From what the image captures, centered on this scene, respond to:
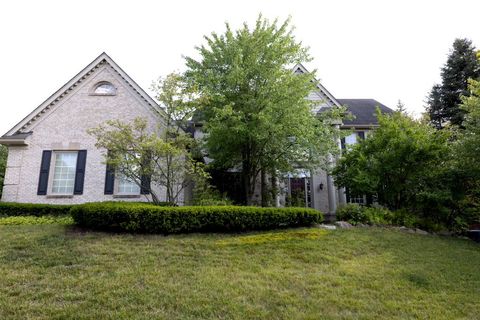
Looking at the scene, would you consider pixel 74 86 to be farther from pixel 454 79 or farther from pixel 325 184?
pixel 454 79

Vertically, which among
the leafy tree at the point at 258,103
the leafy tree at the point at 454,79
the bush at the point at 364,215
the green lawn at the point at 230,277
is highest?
the leafy tree at the point at 454,79

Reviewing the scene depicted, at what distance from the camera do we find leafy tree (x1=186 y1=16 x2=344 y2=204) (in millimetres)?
11352

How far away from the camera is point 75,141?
1370 centimetres

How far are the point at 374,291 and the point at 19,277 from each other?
668 centimetres

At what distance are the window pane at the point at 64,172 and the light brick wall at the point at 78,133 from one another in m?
0.30

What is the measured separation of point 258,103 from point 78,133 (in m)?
8.46

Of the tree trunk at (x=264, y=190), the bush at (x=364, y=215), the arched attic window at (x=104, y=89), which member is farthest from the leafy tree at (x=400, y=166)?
the arched attic window at (x=104, y=89)

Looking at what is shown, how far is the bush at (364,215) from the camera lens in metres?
11.0

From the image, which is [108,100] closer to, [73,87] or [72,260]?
[73,87]

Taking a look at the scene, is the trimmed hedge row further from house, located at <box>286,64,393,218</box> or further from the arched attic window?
house, located at <box>286,64,393,218</box>

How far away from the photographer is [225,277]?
5.96m

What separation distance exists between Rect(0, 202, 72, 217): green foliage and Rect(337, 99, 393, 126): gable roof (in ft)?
47.7

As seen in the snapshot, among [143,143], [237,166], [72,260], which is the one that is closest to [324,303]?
[72,260]

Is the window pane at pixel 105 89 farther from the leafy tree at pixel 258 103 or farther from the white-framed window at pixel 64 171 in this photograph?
the leafy tree at pixel 258 103
